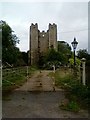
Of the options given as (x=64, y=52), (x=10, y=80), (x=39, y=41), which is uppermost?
(x=39, y=41)

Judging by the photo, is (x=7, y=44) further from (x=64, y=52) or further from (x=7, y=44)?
(x=64, y=52)

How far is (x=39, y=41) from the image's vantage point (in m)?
96.0

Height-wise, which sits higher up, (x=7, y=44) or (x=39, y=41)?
(x=39, y=41)

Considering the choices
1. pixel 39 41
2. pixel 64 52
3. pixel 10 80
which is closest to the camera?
pixel 10 80

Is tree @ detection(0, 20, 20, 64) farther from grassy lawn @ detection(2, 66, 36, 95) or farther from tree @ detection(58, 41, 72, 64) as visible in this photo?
tree @ detection(58, 41, 72, 64)

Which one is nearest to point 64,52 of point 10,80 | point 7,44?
point 10,80

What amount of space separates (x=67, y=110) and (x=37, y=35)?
282 feet

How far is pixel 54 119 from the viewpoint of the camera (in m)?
7.95

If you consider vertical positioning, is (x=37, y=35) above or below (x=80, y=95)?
above

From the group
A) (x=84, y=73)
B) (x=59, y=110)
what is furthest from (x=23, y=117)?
(x=84, y=73)

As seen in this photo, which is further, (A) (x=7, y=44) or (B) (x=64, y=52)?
(B) (x=64, y=52)

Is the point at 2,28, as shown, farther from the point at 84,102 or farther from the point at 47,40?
the point at 47,40

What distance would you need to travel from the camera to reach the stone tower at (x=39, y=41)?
92.1 m

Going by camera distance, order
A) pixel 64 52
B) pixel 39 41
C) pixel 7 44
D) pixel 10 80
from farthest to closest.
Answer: pixel 64 52 < pixel 39 41 < pixel 10 80 < pixel 7 44
